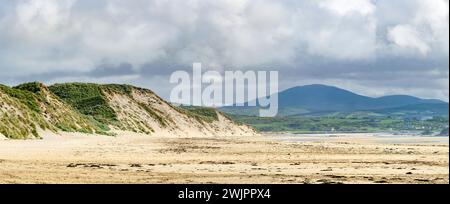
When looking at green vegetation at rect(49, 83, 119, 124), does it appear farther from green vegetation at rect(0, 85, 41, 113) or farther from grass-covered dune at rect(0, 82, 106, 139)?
green vegetation at rect(0, 85, 41, 113)

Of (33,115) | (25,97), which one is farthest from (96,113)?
(33,115)

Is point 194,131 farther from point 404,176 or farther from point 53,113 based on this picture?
point 404,176

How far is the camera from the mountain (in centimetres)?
6538

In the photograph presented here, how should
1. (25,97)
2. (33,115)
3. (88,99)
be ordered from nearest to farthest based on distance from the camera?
(33,115) → (25,97) → (88,99)

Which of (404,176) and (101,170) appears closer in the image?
(404,176)

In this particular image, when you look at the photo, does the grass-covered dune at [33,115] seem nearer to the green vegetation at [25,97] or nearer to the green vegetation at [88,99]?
the green vegetation at [25,97]

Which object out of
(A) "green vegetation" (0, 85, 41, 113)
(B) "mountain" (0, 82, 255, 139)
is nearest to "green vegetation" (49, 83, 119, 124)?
(B) "mountain" (0, 82, 255, 139)

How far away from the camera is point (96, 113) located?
115562 millimetres

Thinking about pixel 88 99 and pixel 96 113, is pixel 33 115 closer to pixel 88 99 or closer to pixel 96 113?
pixel 96 113

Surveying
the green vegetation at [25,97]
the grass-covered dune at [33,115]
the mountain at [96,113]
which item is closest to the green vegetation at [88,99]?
the mountain at [96,113]
